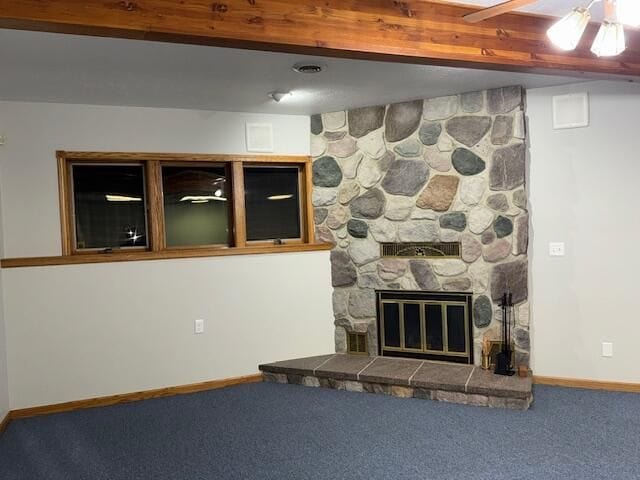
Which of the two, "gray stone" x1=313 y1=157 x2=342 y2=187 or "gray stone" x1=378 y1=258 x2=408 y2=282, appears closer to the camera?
"gray stone" x1=378 y1=258 x2=408 y2=282

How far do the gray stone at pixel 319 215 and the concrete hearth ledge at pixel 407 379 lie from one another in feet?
3.96

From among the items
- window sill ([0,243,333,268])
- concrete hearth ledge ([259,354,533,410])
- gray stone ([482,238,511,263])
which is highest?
window sill ([0,243,333,268])

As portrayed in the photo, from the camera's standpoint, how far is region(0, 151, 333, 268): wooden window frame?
3.94m

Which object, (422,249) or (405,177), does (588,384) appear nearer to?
(422,249)

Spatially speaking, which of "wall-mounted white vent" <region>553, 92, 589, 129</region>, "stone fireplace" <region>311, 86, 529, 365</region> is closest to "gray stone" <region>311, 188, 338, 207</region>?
"stone fireplace" <region>311, 86, 529, 365</region>

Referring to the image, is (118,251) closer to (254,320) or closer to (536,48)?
(254,320)

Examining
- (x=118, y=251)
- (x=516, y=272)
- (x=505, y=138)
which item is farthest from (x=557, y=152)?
(x=118, y=251)

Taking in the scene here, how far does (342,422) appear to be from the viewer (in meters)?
3.43

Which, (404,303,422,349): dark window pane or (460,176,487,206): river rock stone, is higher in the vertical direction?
(460,176,487,206): river rock stone

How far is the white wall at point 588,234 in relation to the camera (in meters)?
3.80

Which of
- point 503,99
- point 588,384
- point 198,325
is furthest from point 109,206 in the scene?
point 588,384

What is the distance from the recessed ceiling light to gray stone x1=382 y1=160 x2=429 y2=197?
136 centimetres

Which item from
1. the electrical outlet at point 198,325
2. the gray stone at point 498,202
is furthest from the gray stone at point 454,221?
the electrical outlet at point 198,325

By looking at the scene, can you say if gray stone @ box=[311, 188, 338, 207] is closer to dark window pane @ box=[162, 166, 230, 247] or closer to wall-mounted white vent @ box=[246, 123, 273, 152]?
wall-mounted white vent @ box=[246, 123, 273, 152]
